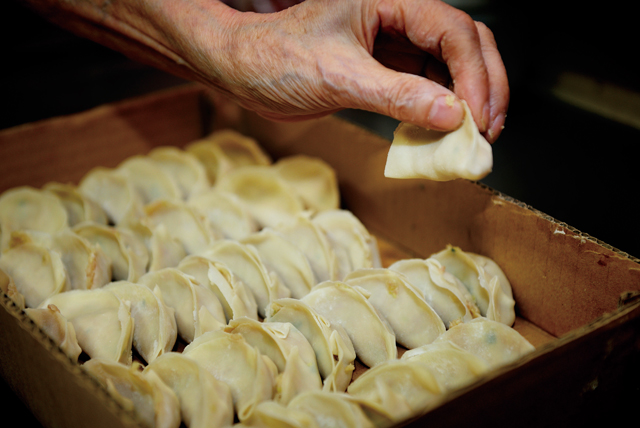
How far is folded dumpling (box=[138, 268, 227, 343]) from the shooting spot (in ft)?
3.86

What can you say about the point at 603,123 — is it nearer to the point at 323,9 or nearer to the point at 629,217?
the point at 629,217

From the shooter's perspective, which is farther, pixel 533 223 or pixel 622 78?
pixel 622 78

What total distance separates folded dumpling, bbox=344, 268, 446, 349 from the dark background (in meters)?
0.69

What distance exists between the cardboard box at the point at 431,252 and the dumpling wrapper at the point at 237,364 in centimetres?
25

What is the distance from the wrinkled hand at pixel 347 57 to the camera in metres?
1.00

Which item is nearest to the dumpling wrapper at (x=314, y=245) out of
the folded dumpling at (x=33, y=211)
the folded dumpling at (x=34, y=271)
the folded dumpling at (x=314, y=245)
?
the folded dumpling at (x=314, y=245)

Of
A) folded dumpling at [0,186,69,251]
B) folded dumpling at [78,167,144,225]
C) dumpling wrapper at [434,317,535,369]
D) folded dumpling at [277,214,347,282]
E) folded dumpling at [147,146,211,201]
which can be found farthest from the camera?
folded dumpling at [147,146,211,201]

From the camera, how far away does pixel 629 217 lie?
1.50 metres

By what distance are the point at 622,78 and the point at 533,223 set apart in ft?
2.62

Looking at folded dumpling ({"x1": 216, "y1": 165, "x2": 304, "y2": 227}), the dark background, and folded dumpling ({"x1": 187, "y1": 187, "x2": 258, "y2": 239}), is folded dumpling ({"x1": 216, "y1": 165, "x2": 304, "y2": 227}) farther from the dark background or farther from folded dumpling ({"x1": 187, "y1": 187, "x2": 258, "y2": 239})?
the dark background

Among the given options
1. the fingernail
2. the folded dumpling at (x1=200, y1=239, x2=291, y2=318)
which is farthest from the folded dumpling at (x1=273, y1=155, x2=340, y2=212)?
the fingernail

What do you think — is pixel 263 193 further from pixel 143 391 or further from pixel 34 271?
pixel 143 391

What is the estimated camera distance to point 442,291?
123 cm

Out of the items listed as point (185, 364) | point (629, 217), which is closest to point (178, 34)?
point (185, 364)
